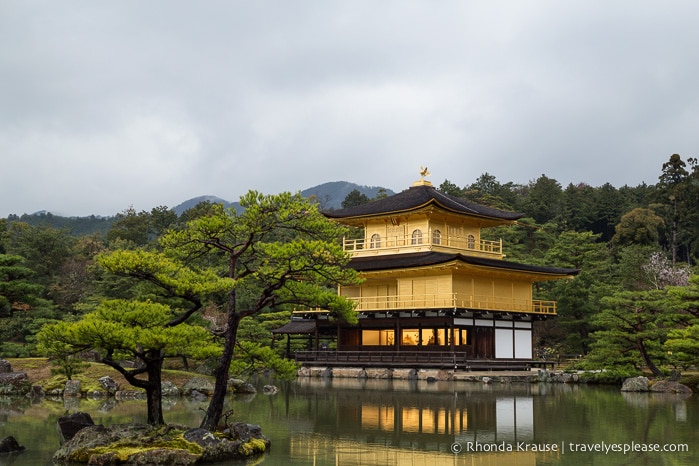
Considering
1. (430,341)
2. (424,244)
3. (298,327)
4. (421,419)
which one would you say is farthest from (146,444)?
(298,327)

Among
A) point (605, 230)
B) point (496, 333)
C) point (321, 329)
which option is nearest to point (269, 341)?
point (321, 329)

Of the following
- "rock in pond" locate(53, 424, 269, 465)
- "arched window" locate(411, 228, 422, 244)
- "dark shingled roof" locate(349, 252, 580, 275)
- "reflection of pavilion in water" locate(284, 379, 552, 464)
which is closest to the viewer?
"rock in pond" locate(53, 424, 269, 465)

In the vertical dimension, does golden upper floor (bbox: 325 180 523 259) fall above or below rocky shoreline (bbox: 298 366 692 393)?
above

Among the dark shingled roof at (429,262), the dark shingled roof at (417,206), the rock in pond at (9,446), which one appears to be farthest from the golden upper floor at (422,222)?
the rock in pond at (9,446)

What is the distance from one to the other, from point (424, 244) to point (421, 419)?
79.9ft

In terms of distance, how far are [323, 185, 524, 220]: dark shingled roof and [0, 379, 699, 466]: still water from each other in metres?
14.8

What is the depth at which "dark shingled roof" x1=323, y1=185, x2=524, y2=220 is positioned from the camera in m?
42.2

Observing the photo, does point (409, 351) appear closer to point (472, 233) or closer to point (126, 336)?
point (472, 233)

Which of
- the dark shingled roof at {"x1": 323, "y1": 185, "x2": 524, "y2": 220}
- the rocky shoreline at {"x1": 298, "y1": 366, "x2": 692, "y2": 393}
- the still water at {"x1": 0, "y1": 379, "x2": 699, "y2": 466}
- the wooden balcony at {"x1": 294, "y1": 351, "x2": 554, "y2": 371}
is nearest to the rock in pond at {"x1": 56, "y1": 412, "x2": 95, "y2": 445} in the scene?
the still water at {"x1": 0, "y1": 379, "x2": 699, "y2": 466}

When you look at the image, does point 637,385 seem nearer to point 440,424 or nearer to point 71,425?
point 440,424

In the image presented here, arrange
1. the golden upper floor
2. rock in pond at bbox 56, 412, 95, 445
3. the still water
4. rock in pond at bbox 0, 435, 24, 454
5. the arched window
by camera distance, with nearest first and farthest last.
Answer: the still water < rock in pond at bbox 0, 435, 24, 454 < rock in pond at bbox 56, 412, 95, 445 < the golden upper floor < the arched window

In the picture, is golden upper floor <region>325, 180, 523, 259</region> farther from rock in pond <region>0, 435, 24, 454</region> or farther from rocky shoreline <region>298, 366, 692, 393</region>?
rock in pond <region>0, 435, 24, 454</region>

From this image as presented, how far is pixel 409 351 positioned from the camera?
39.2m

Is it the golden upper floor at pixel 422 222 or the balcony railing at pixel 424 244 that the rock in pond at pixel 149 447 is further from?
the balcony railing at pixel 424 244
